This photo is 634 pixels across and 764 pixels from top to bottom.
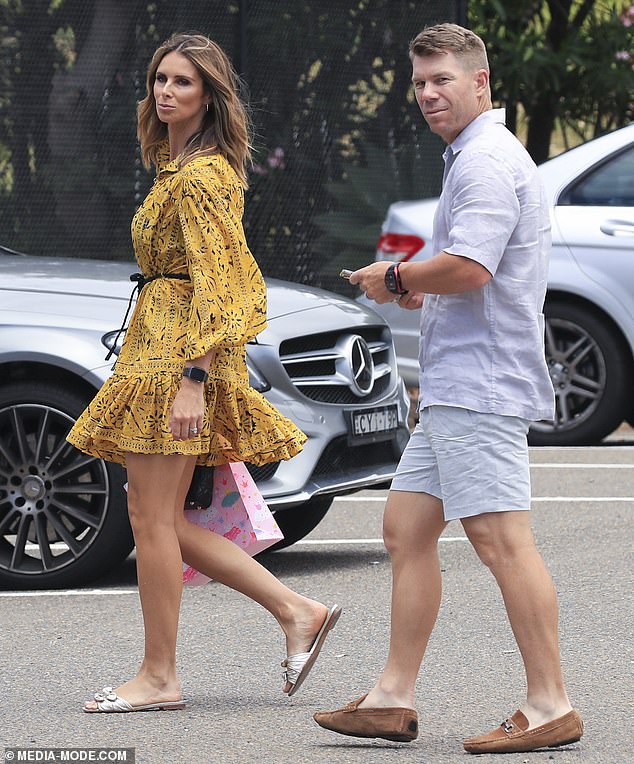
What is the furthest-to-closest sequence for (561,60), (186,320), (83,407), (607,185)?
(561,60) < (607,185) < (83,407) < (186,320)

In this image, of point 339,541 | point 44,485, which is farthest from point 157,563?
point 339,541

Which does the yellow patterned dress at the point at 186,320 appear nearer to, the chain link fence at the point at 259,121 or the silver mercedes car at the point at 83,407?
the silver mercedes car at the point at 83,407

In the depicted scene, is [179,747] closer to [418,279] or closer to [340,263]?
[418,279]

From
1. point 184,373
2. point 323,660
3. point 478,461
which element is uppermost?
point 184,373

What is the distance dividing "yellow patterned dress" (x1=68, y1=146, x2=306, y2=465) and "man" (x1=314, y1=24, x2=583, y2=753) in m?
0.45

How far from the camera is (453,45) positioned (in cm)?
421

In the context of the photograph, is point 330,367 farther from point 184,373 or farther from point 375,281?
point 375,281

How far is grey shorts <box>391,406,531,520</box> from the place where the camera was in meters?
4.17

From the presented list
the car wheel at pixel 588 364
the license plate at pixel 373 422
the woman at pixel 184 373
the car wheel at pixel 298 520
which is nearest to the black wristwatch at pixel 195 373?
the woman at pixel 184 373

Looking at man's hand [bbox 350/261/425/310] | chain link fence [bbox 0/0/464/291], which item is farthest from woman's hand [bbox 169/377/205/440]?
chain link fence [bbox 0/0/464/291]

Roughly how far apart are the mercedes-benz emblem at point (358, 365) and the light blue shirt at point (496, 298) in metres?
2.51

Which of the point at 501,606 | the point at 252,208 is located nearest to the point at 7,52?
the point at 252,208

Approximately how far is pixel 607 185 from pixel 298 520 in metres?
3.90

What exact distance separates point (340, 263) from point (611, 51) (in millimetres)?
3774
